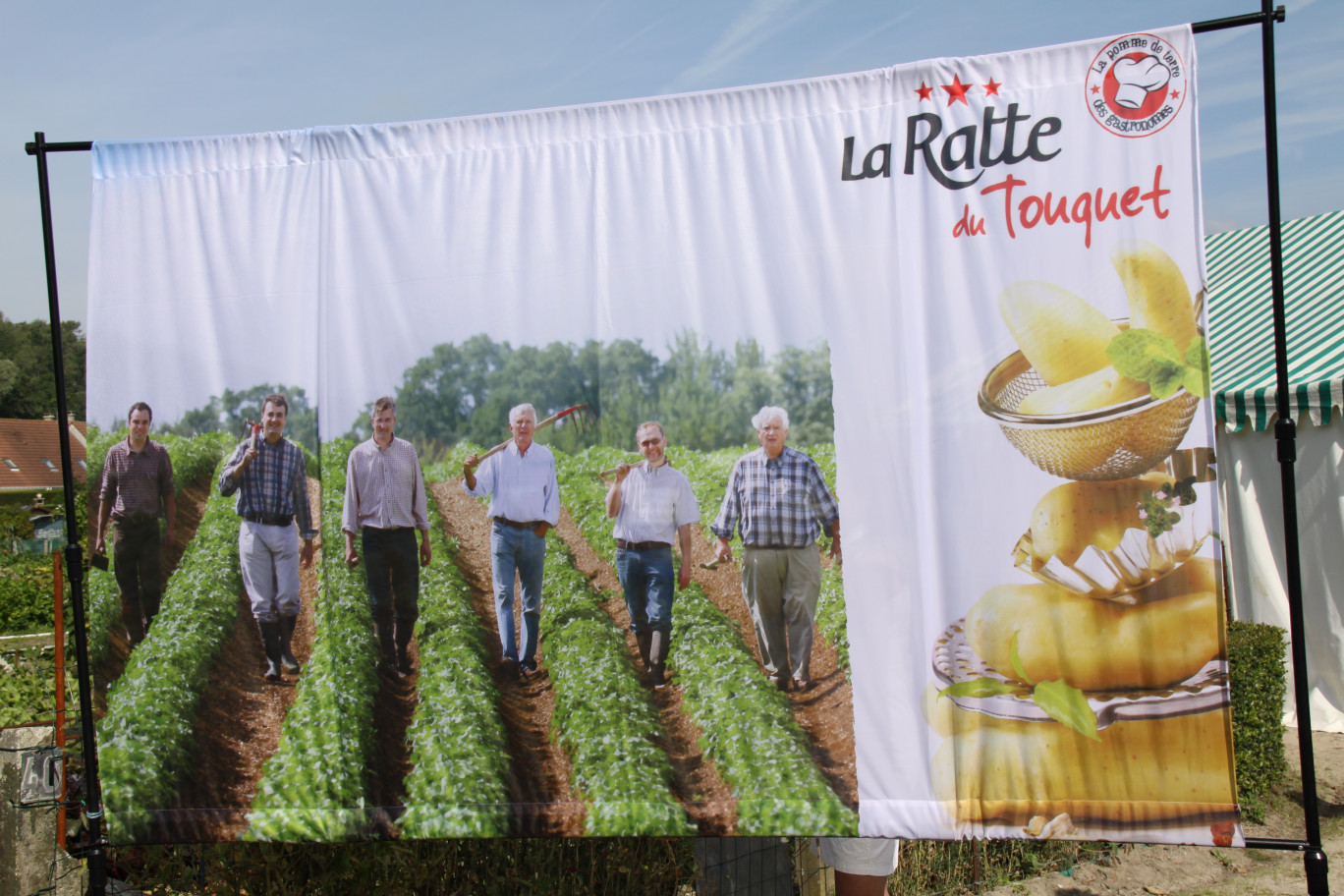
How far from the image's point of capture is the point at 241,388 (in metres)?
2.93

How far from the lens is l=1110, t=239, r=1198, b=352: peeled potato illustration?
2.49m

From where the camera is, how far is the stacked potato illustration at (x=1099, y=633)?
2.49 meters

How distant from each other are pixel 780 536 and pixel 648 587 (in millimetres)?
429

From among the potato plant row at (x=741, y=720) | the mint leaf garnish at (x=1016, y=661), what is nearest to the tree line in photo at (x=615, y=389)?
Answer: the potato plant row at (x=741, y=720)

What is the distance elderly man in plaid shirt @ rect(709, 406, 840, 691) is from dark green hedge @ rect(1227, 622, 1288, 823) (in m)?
3.02

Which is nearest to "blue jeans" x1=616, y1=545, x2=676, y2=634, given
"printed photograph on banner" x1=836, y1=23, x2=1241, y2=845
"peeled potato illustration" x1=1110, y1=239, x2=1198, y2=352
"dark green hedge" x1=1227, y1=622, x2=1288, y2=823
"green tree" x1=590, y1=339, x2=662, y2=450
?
"green tree" x1=590, y1=339, x2=662, y2=450

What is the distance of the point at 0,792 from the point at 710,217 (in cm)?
317

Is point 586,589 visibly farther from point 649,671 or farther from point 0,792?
point 0,792

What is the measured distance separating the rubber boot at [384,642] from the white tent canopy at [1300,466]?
5.52 m

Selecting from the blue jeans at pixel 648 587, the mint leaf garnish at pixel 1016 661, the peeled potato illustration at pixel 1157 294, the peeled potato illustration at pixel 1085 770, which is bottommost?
the peeled potato illustration at pixel 1085 770

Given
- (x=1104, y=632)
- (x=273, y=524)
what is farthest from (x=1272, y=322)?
(x=273, y=524)

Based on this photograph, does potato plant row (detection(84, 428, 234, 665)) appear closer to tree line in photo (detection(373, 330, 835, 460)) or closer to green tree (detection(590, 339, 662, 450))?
tree line in photo (detection(373, 330, 835, 460))

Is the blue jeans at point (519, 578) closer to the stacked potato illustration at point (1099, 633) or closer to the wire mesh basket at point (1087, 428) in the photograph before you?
the stacked potato illustration at point (1099, 633)

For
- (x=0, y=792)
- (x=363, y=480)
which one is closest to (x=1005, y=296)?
(x=363, y=480)
